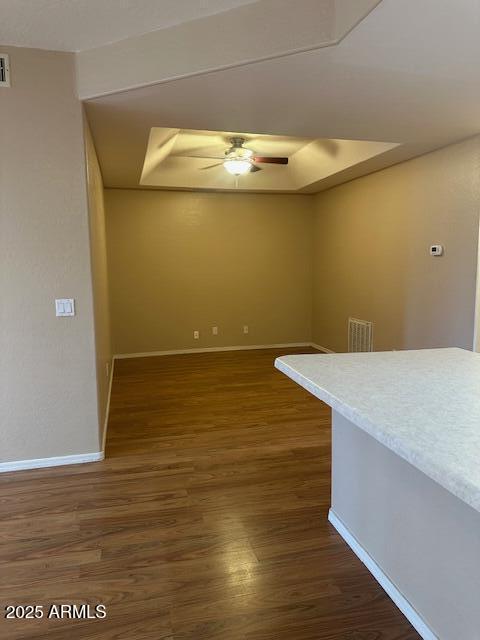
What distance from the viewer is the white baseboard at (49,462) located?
281 cm

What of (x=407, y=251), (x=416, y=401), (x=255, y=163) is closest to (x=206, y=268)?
(x=255, y=163)

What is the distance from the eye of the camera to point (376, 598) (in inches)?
67.7

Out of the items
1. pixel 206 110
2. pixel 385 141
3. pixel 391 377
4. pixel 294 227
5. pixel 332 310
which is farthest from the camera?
pixel 294 227

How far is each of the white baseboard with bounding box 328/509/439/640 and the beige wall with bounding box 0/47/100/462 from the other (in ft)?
5.71

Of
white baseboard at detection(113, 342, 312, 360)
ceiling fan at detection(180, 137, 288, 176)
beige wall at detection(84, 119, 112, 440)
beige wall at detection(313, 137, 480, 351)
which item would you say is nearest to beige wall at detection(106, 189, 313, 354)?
white baseboard at detection(113, 342, 312, 360)

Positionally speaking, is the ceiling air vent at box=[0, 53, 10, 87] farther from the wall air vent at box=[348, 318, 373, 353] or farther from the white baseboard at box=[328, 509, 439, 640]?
the wall air vent at box=[348, 318, 373, 353]

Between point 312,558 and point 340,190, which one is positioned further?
point 340,190

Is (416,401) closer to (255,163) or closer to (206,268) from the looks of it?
(255,163)

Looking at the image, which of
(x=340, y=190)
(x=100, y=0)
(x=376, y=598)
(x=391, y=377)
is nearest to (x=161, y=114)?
(x=100, y=0)

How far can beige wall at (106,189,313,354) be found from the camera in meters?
6.04

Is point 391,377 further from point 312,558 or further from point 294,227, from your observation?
point 294,227

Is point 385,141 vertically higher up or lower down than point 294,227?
higher up

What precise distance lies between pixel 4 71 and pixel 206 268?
13.1 feet

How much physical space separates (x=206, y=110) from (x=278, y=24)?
2.75ft
